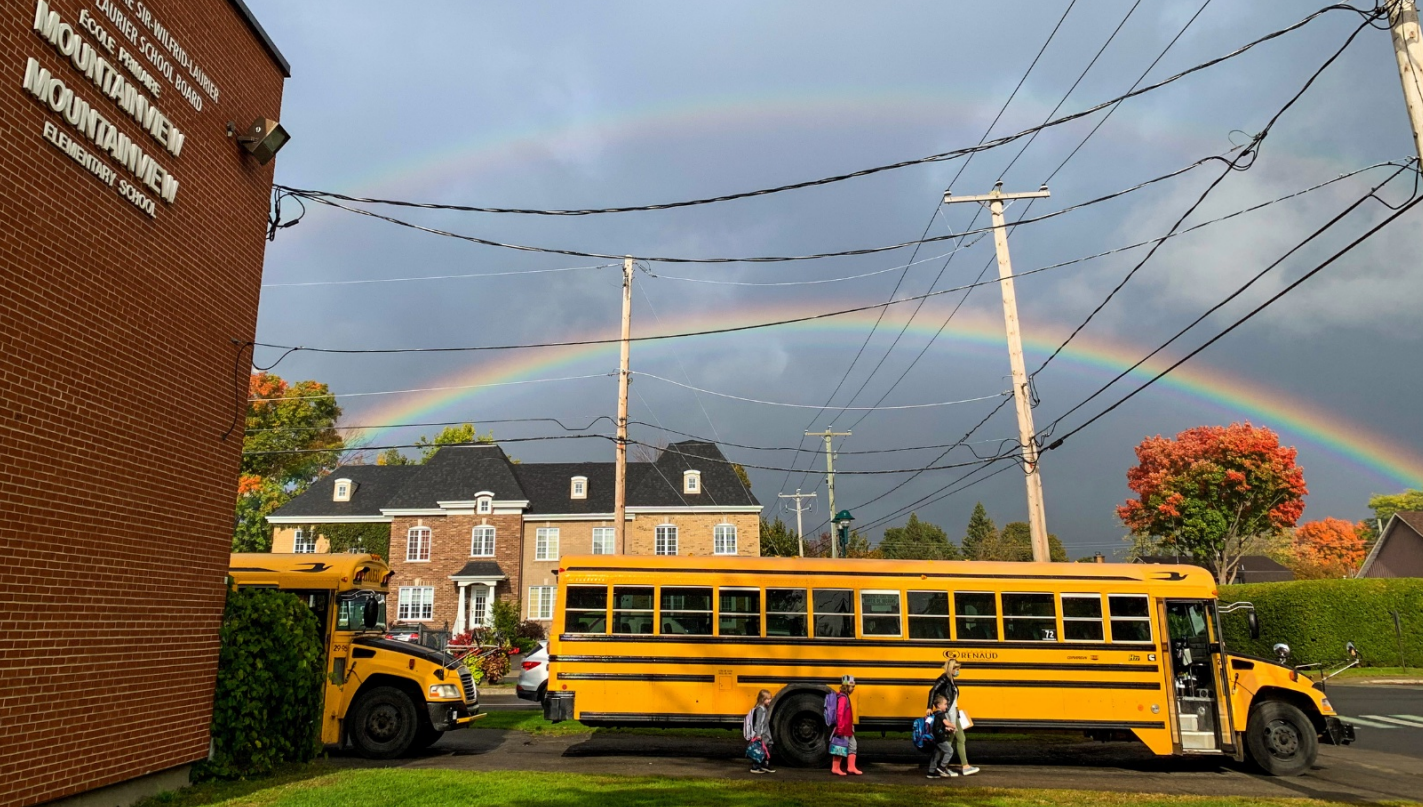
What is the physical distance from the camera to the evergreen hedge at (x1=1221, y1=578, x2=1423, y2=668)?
100ft

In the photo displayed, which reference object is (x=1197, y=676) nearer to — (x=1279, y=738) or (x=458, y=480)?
(x=1279, y=738)

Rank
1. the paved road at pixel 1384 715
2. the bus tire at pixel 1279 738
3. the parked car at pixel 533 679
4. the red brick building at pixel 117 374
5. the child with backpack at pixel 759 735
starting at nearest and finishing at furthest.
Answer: the red brick building at pixel 117 374 → the child with backpack at pixel 759 735 → the bus tire at pixel 1279 738 → the paved road at pixel 1384 715 → the parked car at pixel 533 679

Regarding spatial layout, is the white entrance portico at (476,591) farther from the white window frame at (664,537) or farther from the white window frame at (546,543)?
the white window frame at (664,537)

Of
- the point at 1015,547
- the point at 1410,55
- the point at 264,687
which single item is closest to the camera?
the point at 1410,55

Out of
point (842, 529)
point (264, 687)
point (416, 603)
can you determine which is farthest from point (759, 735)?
point (416, 603)

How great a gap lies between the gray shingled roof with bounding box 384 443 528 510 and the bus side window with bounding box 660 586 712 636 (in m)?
34.0

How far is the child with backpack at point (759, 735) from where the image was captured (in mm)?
12499

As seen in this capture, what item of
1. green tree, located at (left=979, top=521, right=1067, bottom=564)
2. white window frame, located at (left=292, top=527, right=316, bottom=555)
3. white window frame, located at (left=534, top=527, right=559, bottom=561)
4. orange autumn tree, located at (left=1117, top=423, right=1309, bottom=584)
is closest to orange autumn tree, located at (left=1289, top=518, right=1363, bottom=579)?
green tree, located at (left=979, top=521, right=1067, bottom=564)

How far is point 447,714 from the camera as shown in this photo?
13.6 meters

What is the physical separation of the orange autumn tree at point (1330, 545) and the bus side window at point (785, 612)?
8412cm

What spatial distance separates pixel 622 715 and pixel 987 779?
553 centimetres

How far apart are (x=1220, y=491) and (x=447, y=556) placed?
4115 cm

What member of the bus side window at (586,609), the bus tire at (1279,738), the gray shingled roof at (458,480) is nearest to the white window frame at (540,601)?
the gray shingled roof at (458,480)

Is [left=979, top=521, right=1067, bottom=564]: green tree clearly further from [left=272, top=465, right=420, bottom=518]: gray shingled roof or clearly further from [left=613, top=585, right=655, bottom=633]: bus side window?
[left=613, top=585, right=655, bottom=633]: bus side window
